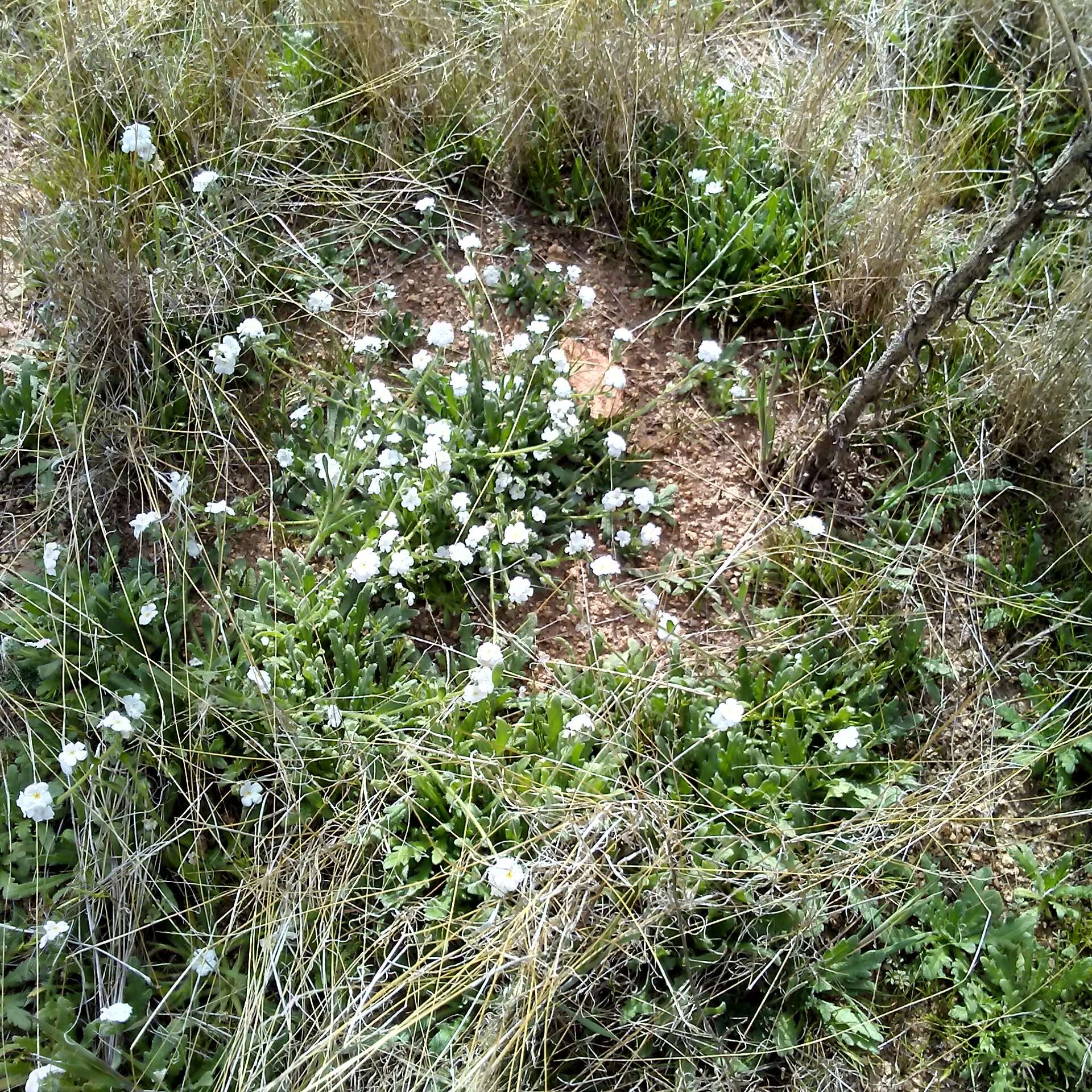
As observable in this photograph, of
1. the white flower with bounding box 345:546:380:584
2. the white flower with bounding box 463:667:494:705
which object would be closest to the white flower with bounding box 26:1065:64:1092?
the white flower with bounding box 463:667:494:705

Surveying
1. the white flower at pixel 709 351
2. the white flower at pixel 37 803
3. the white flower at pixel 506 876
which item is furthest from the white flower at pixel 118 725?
the white flower at pixel 709 351

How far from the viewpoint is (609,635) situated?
8.50ft

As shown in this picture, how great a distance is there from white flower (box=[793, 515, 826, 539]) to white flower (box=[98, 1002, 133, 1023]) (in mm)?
1935

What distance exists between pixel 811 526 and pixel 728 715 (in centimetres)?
62

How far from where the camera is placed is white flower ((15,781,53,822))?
2135mm

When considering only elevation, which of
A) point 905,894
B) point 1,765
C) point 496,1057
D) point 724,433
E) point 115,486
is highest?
point 115,486

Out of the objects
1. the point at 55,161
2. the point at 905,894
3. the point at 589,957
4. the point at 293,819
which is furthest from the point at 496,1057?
the point at 55,161

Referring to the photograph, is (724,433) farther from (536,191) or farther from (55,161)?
(55,161)

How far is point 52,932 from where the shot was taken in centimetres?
200

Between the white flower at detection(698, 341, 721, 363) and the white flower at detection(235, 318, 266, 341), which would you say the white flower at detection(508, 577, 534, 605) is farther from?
the white flower at detection(235, 318, 266, 341)

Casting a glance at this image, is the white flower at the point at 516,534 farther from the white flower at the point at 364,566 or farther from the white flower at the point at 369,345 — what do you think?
the white flower at the point at 369,345

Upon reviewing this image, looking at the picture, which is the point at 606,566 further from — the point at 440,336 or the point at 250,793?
the point at 250,793

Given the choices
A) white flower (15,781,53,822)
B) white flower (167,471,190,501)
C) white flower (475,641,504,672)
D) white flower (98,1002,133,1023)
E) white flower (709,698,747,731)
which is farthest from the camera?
white flower (167,471,190,501)

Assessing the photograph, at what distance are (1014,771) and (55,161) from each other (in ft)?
10.8
